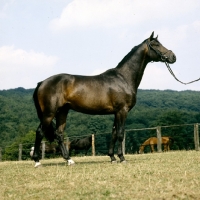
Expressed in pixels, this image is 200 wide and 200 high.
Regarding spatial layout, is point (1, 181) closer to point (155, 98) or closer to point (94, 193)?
point (94, 193)

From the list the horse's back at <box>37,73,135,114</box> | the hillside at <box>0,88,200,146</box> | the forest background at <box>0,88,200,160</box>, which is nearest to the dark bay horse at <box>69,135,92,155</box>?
the forest background at <box>0,88,200,160</box>

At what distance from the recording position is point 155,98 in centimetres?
15000

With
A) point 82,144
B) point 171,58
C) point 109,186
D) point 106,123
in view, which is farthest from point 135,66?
point 106,123

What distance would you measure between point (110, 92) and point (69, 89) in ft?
3.53

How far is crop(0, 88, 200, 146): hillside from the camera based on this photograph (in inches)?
2879

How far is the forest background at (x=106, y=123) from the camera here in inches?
2458

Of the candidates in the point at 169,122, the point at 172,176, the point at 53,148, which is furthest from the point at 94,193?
the point at 169,122

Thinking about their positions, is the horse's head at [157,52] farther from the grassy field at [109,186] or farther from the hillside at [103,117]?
the hillside at [103,117]

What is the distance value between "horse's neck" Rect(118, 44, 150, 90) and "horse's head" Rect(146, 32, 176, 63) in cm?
17

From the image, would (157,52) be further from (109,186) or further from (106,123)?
(106,123)

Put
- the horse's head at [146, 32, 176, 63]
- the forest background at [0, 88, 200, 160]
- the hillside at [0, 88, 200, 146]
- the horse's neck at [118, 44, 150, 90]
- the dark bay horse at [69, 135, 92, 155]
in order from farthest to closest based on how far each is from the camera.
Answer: the hillside at [0, 88, 200, 146]
the forest background at [0, 88, 200, 160]
the dark bay horse at [69, 135, 92, 155]
the horse's head at [146, 32, 176, 63]
the horse's neck at [118, 44, 150, 90]

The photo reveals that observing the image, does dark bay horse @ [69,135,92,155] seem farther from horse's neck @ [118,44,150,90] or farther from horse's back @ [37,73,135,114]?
horse's back @ [37,73,135,114]

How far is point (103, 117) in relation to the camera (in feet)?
295

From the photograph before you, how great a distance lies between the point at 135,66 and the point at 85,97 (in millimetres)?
1765
